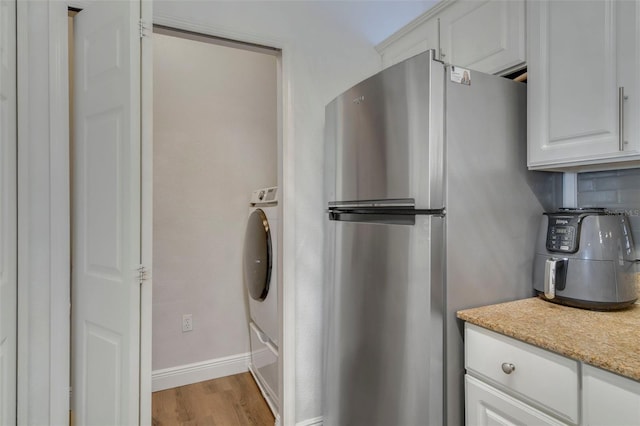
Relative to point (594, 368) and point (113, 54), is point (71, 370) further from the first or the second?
point (594, 368)

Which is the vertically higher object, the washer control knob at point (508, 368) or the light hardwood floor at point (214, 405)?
the washer control knob at point (508, 368)

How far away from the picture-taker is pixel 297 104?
186 cm

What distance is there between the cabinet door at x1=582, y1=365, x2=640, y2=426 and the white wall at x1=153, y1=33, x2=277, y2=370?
223 cm

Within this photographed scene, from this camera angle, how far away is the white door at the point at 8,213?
1.18m

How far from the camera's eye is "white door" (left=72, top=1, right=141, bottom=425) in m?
1.17

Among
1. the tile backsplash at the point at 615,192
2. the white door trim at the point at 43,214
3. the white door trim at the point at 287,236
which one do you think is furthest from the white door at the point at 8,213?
the tile backsplash at the point at 615,192

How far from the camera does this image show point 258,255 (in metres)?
2.30

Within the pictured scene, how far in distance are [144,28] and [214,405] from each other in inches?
85.1

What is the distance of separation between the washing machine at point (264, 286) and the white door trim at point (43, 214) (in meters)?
1.01

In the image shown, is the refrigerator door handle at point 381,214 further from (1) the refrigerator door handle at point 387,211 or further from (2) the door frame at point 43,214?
(2) the door frame at point 43,214

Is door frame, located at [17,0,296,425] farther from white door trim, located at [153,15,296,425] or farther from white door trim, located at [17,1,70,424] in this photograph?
white door trim, located at [153,15,296,425]

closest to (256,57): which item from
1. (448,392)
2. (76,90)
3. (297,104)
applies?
(297,104)

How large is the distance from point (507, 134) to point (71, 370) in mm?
1965

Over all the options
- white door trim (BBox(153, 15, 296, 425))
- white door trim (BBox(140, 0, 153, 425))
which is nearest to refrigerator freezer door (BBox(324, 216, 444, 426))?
white door trim (BBox(153, 15, 296, 425))
